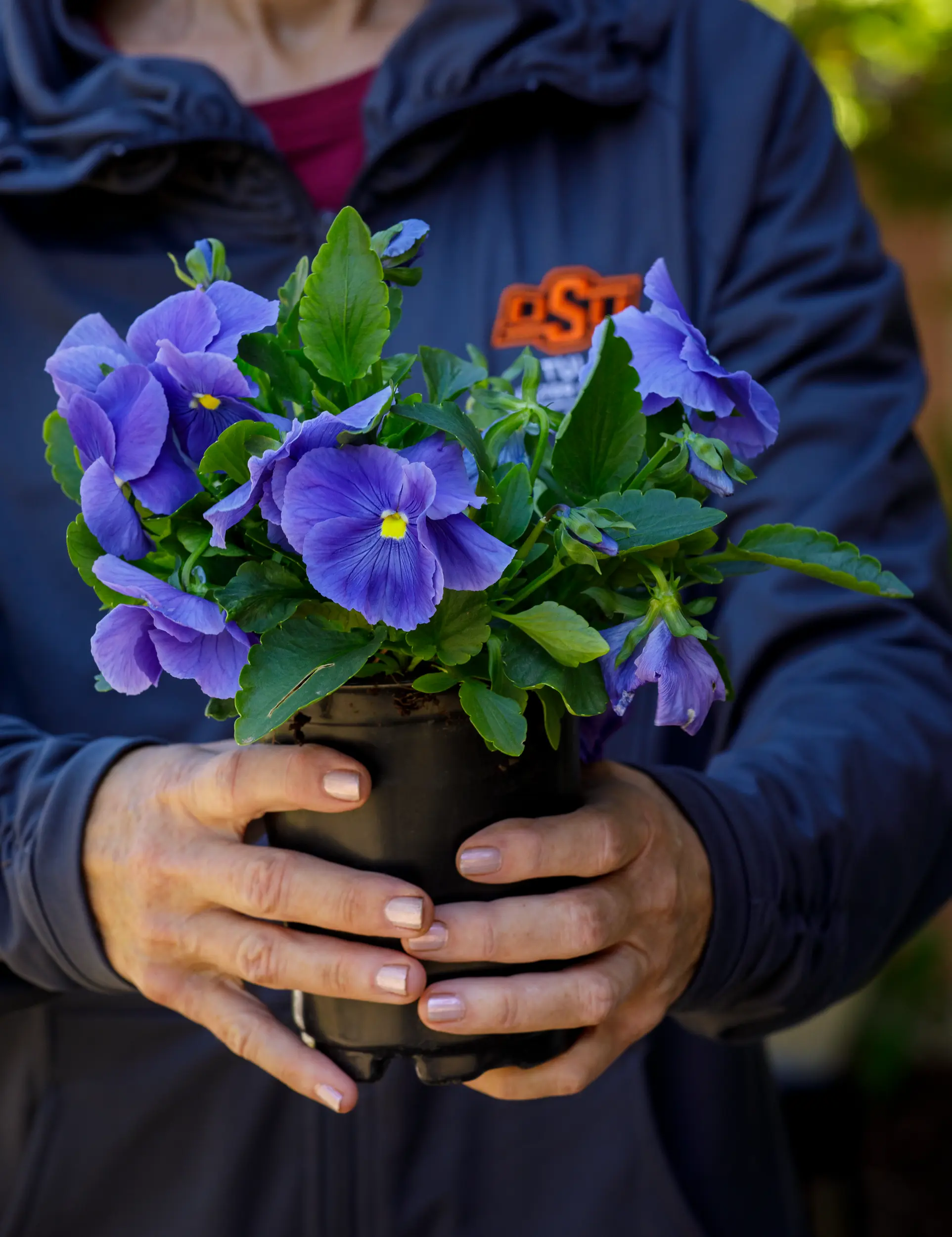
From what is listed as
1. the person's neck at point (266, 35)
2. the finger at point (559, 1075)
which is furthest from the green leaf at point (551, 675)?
the person's neck at point (266, 35)

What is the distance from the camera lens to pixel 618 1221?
0.95 metres

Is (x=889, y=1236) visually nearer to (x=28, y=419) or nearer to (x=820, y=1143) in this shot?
(x=820, y=1143)

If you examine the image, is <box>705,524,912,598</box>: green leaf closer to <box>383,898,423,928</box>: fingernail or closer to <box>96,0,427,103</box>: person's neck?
<box>383,898,423,928</box>: fingernail

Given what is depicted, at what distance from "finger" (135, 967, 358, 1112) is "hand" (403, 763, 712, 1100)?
0.07 meters

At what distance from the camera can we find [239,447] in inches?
19.8

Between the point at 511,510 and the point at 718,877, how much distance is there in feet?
0.98

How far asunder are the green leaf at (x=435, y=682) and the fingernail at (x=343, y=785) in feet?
0.19

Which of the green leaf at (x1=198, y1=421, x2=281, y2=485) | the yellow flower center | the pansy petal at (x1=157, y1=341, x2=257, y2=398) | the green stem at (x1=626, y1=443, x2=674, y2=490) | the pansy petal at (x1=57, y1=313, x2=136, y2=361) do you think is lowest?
the green stem at (x1=626, y1=443, x2=674, y2=490)

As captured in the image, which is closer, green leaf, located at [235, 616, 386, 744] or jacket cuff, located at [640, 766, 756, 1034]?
green leaf, located at [235, 616, 386, 744]

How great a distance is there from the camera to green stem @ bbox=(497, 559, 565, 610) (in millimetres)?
527

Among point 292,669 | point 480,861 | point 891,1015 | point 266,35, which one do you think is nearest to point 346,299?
point 292,669

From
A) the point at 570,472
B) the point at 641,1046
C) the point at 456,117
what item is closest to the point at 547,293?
the point at 456,117

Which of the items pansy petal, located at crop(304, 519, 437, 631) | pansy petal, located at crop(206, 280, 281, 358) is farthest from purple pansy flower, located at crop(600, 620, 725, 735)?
pansy petal, located at crop(206, 280, 281, 358)

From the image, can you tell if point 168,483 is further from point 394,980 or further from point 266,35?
point 266,35
